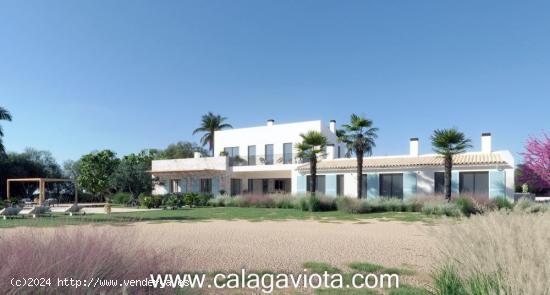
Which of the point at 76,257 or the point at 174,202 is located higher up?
the point at 76,257

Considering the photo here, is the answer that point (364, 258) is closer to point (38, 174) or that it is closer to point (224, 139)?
point (224, 139)

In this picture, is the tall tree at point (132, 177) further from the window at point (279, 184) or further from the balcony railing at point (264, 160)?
the window at point (279, 184)

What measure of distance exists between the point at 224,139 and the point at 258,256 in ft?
102

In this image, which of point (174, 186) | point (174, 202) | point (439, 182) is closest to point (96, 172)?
point (174, 186)

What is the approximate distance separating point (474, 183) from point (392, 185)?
5.02 meters

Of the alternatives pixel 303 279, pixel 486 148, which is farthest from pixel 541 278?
pixel 486 148

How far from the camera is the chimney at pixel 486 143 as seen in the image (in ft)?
85.8

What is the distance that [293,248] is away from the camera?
30.0ft

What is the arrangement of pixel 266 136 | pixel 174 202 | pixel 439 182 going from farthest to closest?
pixel 266 136 < pixel 174 202 < pixel 439 182

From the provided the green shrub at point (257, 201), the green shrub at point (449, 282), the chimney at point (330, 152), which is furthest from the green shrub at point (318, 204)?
the green shrub at point (449, 282)

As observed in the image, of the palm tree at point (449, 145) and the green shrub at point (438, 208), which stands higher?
the palm tree at point (449, 145)

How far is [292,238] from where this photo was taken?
36.1 feet

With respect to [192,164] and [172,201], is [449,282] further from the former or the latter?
[192,164]

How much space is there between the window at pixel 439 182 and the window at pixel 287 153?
1179 centimetres
